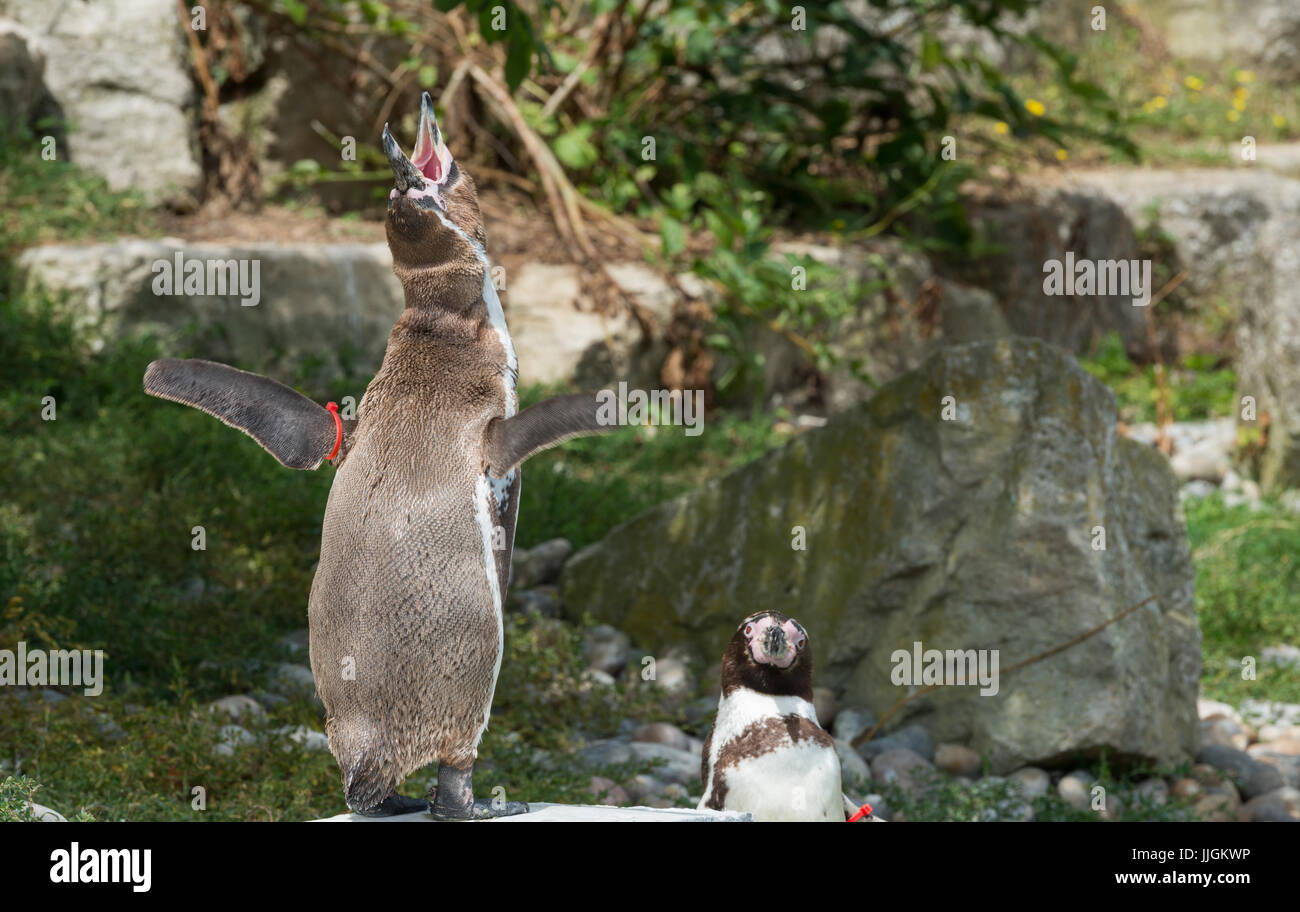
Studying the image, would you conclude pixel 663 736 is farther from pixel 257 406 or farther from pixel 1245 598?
pixel 1245 598

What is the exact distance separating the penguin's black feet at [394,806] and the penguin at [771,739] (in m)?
0.72

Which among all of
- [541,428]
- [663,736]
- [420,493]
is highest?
[541,428]

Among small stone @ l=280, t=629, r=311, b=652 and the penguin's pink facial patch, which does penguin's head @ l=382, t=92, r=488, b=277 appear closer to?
the penguin's pink facial patch

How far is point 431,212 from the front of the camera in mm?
2488

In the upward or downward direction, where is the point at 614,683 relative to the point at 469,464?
downward

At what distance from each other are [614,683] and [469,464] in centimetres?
235

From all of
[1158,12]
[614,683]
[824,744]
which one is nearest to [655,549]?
[614,683]

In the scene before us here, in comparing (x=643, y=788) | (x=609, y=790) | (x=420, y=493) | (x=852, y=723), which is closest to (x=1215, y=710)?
(x=852, y=723)

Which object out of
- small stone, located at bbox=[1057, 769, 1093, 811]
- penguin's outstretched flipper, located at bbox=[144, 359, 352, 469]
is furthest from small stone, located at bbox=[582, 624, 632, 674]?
penguin's outstretched flipper, located at bbox=[144, 359, 352, 469]

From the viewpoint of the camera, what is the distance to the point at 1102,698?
13.8 feet

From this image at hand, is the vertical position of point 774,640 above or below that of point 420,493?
below

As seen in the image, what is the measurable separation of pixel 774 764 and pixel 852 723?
1703 millimetres

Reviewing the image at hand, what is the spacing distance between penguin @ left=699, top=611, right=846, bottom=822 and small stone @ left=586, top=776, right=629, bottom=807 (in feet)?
2.88
